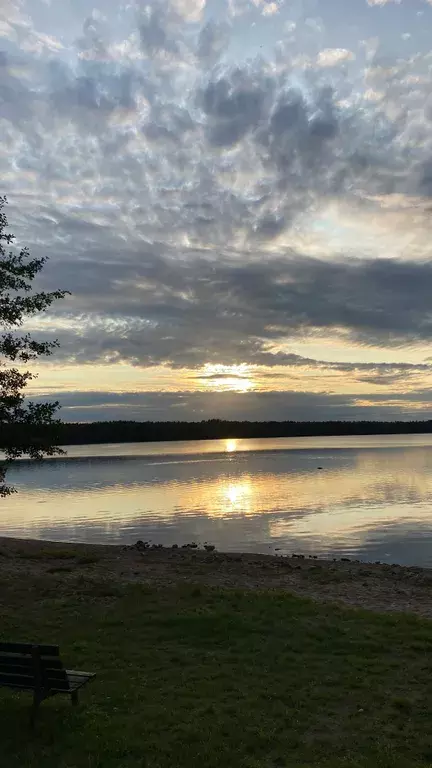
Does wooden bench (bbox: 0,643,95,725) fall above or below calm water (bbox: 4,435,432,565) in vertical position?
above

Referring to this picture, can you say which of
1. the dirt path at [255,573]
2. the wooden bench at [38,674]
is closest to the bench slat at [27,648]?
the wooden bench at [38,674]

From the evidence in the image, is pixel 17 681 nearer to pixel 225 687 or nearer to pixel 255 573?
pixel 225 687

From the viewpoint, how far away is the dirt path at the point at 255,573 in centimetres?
1777

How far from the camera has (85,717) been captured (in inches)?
324

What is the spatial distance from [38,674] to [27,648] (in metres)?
0.40

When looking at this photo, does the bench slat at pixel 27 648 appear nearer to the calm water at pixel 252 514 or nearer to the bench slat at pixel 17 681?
the bench slat at pixel 17 681

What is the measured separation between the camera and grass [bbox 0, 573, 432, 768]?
732cm

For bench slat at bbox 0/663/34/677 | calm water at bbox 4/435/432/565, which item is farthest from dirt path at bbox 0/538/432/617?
bench slat at bbox 0/663/34/677

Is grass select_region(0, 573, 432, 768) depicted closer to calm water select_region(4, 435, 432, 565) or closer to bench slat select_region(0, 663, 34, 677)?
bench slat select_region(0, 663, 34, 677)

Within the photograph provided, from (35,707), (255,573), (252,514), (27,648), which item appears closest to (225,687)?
(35,707)

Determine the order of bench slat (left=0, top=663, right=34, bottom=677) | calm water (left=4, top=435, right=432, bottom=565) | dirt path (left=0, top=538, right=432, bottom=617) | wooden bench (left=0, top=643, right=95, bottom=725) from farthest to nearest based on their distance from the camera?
calm water (left=4, top=435, right=432, bottom=565) → dirt path (left=0, top=538, right=432, bottom=617) → bench slat (left=0, top=663, right=34, bottom=677) → wooden bench (left=0, top=643, right=95, bottom=725)

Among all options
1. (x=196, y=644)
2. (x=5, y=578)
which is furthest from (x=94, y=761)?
(x=5, y=578)

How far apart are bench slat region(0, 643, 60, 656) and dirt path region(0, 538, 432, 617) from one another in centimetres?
958

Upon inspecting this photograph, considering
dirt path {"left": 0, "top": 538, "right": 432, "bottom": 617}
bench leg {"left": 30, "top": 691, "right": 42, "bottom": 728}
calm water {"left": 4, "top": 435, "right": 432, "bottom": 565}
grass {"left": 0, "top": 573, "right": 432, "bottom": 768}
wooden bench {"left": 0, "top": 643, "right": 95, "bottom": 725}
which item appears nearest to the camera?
grass {"left": 0, "top": 573, "right": 432, "bottom": 768}
